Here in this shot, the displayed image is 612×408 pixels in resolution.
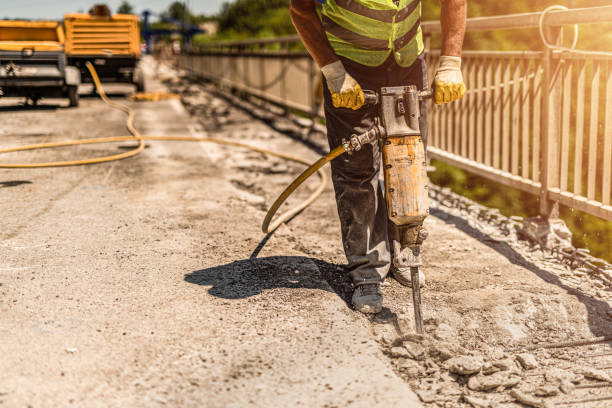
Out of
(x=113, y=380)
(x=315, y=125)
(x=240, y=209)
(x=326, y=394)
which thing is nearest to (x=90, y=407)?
(x=113, y=380)

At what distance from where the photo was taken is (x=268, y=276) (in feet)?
11.7

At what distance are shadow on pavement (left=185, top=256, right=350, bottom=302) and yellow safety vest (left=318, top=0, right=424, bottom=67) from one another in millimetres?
1157

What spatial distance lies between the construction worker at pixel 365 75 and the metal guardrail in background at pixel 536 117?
1032 mm

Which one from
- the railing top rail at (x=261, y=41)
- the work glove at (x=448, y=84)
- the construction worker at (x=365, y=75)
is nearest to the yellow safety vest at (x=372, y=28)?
the construction worker at (x=365, y=75)

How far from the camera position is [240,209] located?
16.6 feet

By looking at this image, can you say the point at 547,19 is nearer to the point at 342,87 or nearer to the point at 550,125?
the point at 550,125

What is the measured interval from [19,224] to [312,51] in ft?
7.94

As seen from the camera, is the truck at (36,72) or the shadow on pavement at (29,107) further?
the shadow on pavement at (29,107)

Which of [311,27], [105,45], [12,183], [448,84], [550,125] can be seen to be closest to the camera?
[448,84]

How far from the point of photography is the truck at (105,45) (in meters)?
16.3

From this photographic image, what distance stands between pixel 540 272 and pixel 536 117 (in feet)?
3.65

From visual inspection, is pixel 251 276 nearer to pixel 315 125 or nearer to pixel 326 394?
pixel 326 394

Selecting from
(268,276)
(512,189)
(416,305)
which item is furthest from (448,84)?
(512,189)

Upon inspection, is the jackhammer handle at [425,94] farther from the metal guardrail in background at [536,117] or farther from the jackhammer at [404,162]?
the metal guardrail in background at [536,117]
